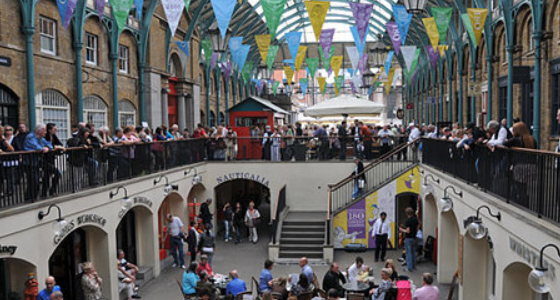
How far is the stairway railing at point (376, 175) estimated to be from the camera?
1839cm

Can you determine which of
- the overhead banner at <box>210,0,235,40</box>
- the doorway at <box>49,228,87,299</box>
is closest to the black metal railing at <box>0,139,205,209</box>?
the doorway at <box>49,228,87,299</box>

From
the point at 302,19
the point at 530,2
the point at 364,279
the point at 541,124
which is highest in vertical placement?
the point at 302,19

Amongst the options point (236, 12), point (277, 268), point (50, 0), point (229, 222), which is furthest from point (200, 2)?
point (277, 268)

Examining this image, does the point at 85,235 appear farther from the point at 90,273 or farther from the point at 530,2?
the point at 530,2

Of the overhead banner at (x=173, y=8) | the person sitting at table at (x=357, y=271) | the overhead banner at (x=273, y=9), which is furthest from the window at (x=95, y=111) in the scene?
the person sitting at table at (x=357, y=271)

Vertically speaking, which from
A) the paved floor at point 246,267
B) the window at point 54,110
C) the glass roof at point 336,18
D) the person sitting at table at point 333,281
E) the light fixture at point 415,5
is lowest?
the paved floor at point 246,267

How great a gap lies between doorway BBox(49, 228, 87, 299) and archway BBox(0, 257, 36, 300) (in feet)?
7.61

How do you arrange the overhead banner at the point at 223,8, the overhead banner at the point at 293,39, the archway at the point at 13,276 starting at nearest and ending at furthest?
1. the archway at the point at 13,276
2. the overhead banner at the point at 223,8
3. the overhead banner at the point at 293,39

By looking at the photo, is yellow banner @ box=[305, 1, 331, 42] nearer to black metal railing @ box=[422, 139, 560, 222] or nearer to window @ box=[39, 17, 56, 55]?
black metal railing @ box=[422, 139, 560, 222]

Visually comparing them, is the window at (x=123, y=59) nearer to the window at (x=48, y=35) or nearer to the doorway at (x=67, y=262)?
the window at (x=48, y=35)

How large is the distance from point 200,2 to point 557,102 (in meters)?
17.7

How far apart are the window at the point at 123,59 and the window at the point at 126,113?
1.45 m

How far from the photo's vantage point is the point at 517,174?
7.58 metres

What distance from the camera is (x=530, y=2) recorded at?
1639 cm
